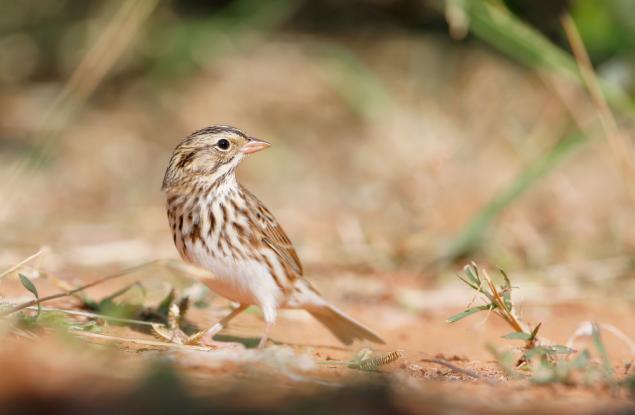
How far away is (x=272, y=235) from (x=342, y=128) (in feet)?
16.5

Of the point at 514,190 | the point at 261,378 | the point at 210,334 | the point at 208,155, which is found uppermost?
the point at 514,190

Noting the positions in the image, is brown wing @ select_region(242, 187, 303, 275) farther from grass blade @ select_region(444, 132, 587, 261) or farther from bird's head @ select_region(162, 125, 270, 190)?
grass blade @ select_region(444, 132, 587, 261)

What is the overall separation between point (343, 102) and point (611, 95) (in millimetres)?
4291

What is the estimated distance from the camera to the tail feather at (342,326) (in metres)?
4.29

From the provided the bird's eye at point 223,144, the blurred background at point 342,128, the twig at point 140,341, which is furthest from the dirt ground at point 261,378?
the blurred background at point 342,128

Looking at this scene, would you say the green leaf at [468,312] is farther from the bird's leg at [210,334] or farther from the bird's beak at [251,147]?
the bird's beak at [251,147]

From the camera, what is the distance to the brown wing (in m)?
4.32

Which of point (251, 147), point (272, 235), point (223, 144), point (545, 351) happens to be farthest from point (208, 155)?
point (545, 351)

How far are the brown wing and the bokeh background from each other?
1.22 feet

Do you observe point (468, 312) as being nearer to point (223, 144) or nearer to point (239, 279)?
point (239, 279)

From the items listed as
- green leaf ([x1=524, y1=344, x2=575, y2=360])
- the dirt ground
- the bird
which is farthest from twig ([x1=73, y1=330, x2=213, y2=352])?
green leaf ([x1=524, y1=344, x2=575, y2=360])

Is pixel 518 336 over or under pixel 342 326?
under

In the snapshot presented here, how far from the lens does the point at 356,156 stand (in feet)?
29.1

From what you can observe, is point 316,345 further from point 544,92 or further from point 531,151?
point 544,92
